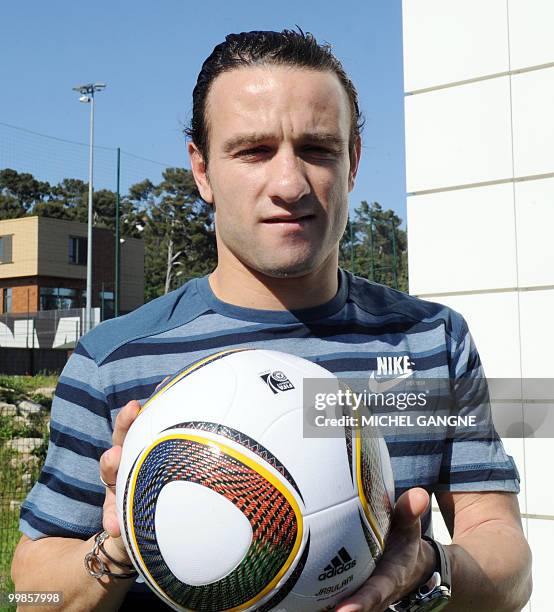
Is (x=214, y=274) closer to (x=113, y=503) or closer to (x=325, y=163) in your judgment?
(x=325, y=163)

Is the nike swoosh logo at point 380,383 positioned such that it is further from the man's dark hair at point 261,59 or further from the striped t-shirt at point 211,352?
the man's dark hair at point 261,59

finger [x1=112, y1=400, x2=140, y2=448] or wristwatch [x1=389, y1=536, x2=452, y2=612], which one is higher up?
finger [x1=112, y1=400, x2=140, y2=448]

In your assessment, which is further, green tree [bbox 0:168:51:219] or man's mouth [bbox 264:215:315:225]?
green tree [bbox 0:168:51:219]

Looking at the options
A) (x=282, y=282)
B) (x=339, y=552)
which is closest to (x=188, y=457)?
(x=339, y=552)

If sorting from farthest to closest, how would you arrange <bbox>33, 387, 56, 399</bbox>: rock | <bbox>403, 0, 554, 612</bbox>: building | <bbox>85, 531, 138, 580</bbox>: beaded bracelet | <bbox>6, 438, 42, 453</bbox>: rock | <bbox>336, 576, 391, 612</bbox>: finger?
1. <bbox>33, 387, 56, 399</bbox>: rock
2. <bbox>6, 438, 42, 453</bbox>: rock
3. <bbox>403, 0, 554, 612</bbox>: building
4. <bbox>85, 531, 138, 580</bbox>: beaded bracelet
5. <bbox>336, 576, 391, 612</bbox>: finger

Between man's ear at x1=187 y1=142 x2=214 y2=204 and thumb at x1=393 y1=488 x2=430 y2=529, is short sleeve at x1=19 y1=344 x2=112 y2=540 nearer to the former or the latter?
man's ear at x1=187 y1=142 x2=214 y2=204

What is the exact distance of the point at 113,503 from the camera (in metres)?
1.69

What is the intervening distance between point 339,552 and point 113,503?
0.49 metres

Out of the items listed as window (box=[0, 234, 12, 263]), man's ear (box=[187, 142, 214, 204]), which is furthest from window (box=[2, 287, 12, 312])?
man's ear (box=[187, 142, 214, 204])

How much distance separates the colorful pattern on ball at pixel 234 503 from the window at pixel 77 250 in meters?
34.7

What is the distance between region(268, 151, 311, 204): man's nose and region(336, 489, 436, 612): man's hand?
735 mm

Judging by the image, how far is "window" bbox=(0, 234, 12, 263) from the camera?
1366 inches

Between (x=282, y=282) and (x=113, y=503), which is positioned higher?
(x=282, y=282)

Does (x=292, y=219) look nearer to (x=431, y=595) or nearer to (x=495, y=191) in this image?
(x=431, y=595)
